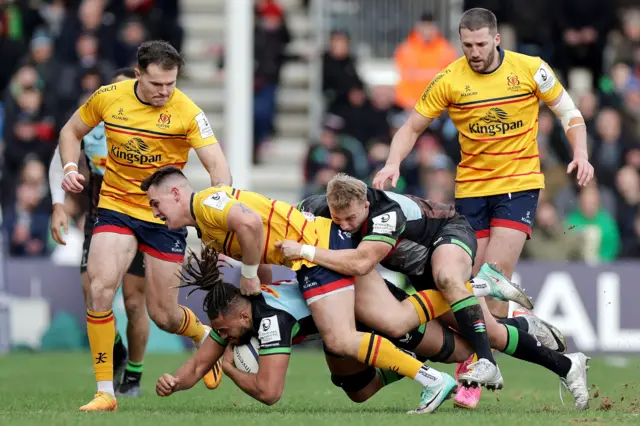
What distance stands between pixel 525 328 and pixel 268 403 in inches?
82.6

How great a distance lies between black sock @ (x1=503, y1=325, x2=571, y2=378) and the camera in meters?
10.0

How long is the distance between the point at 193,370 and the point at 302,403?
4.06ft

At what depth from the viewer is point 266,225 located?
9.56 metres

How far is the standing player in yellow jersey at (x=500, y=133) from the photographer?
10641 mm

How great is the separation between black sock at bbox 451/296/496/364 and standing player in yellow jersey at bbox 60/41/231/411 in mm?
1913

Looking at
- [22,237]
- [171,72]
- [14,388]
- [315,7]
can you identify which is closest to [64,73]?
[22,237]

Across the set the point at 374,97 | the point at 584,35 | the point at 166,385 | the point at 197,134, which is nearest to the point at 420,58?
the point at 374,97

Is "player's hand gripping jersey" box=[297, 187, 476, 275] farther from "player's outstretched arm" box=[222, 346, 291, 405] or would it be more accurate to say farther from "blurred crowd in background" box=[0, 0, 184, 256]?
"blurred crowd in background" box=[0, 0, 184, 256]

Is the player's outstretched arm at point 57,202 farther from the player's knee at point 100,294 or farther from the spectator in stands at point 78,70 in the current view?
the spectator in stands at point 78,70

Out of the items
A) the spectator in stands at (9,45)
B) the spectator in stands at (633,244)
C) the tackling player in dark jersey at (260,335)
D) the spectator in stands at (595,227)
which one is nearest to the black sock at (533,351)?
the tackling player in dark jersey at (260,335)

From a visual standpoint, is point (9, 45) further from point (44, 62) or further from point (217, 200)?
point (217, 200)

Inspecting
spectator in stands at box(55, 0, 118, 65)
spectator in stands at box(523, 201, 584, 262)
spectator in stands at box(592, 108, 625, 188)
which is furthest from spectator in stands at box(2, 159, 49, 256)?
spectator in stands at box(592, 108, 625, 188)

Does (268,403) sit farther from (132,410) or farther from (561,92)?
(561,92)

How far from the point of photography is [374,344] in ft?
30.7
